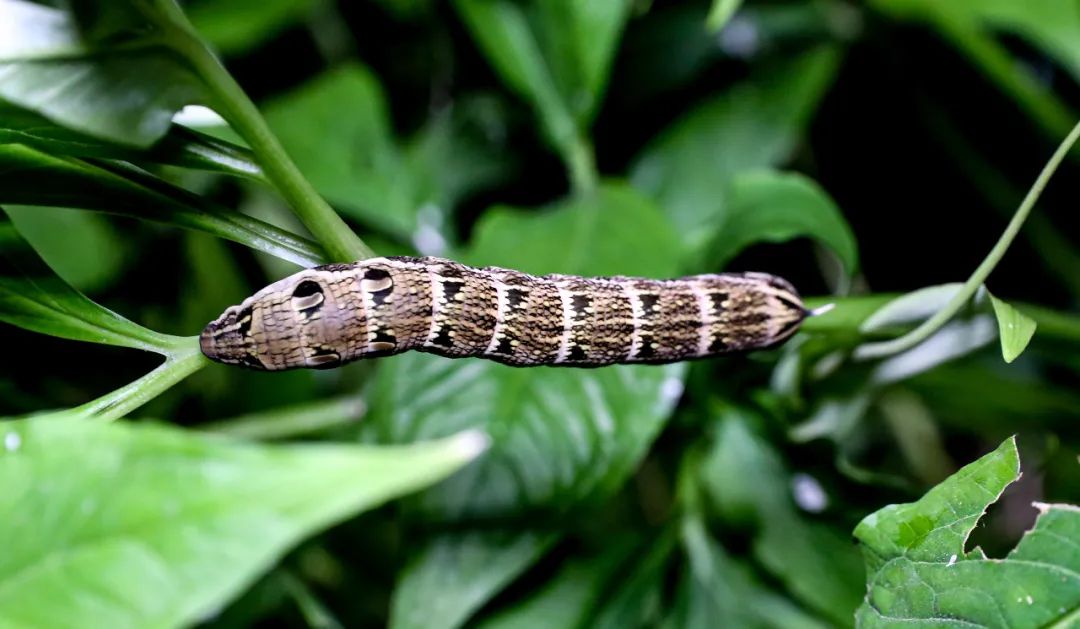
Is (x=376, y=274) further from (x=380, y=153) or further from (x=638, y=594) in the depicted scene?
(x=380, y=153)

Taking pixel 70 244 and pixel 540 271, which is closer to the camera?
pixel 540 271

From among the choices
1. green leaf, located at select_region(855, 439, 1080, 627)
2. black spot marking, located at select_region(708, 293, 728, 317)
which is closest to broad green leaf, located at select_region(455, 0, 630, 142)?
black spot marking, located at select_region(708, 293, 728, 317)

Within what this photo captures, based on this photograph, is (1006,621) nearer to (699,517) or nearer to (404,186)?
(699,517)

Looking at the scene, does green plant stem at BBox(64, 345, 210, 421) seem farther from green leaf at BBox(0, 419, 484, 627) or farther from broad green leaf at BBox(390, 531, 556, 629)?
broad green leaf at BBox(390, 531, 556, 629)

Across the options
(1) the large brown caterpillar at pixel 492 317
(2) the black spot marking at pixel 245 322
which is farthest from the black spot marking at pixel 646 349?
(2) the black spot marking at pixel 245 322

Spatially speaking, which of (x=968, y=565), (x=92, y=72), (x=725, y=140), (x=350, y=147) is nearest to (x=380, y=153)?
(x=350, y=147)

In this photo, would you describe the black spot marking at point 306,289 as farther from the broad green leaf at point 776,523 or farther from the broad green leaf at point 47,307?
the broad green leaf at point 776,523
